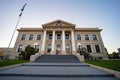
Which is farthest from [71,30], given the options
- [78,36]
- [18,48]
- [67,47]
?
[18,48]

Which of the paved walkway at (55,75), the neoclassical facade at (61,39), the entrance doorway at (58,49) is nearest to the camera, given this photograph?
the paved walkway at (55,75)

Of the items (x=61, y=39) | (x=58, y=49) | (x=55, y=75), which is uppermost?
(x=61, y=39)

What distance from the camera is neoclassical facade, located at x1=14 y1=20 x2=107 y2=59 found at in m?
21.5

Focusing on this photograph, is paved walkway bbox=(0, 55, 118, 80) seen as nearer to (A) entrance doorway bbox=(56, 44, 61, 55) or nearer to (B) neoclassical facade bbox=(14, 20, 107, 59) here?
(B) neoclassical facade bbox=(14, 20, 107, 59)

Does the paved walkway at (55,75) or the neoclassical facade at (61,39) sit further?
the neoclassical facade at (61,39)

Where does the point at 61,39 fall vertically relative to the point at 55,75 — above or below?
above

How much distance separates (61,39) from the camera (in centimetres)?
2284

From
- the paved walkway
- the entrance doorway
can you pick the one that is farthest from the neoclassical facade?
the paved walkway

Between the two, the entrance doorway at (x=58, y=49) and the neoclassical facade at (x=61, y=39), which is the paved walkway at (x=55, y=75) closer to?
the neoclassical facade at (x=61, y=39)

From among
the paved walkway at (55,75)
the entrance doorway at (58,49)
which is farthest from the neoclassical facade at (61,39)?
the paved walkway at (55,75)

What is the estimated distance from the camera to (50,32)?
2320 centimetres

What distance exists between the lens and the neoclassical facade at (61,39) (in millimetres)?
21484

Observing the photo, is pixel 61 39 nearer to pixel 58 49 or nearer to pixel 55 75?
pixel 58 49

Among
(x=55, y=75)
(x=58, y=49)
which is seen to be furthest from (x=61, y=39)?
(x=55, y=75)
